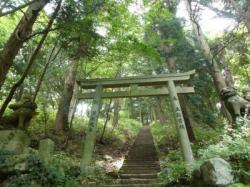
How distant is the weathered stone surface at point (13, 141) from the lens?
740cm

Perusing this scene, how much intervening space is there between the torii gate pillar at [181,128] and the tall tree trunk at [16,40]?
5737mm

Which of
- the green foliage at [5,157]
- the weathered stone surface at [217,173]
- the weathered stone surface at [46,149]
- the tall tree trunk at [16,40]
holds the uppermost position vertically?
the tall tree trunk at [16,40]

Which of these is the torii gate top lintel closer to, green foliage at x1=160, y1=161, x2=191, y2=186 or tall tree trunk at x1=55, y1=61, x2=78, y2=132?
tall tree trunk at x1=55, y1=61, x2=78, y2=132

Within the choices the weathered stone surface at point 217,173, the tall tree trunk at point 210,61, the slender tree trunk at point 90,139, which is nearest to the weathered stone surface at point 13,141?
the slender tree trunk at point 90,139

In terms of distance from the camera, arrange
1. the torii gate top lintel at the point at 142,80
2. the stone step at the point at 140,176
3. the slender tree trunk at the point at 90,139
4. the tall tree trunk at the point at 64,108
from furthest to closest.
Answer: the tall tree trunk at the point at 64,108 < the torii gate top lintel at the point at 142,80 < the stone step at the point at 140,176 < the slender tree trunk at the point at 90,139

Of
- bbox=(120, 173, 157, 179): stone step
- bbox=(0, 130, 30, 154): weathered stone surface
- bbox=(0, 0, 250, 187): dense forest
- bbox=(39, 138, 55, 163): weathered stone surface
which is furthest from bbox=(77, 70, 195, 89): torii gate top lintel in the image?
bbox=(39, 138, 55, 163): weathered stone surface

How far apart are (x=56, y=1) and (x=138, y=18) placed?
601 centimetres

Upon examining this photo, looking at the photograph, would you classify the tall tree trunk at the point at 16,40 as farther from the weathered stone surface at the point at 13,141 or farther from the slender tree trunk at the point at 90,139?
the slender tree trunk at the point at 90,139

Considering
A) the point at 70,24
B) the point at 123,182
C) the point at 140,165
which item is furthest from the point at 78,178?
the point at 70,24

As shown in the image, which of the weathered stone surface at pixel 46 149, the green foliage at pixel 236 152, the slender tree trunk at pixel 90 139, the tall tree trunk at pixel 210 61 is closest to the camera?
the green foliage at pixel 236 152

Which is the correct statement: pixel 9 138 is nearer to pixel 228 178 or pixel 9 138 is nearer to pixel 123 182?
pixel 123 182

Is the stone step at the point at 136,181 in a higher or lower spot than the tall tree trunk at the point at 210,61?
lower

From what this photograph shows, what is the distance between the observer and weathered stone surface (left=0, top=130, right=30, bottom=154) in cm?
740

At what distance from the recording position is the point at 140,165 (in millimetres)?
11469
